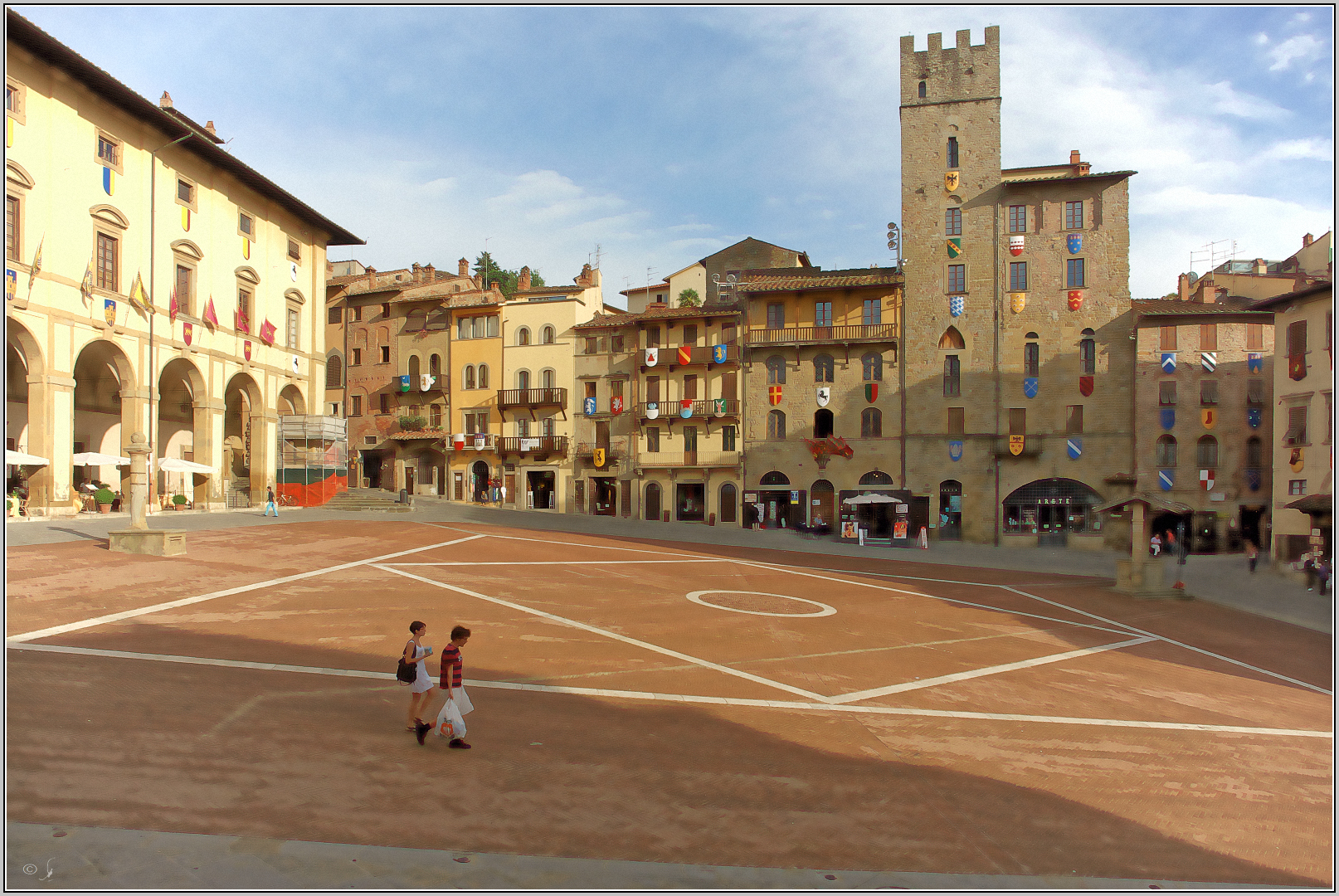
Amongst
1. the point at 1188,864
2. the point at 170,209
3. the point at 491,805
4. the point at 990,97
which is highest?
the point at 990,97

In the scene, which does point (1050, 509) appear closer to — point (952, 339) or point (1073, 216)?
point (952, 339)

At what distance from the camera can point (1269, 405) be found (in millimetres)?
40938

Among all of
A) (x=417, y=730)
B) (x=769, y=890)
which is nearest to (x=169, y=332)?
(x=417, y=730)

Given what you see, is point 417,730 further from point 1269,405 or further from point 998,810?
point 1269,405

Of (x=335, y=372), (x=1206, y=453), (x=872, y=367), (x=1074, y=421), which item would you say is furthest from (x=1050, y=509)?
(x=335, y=372)

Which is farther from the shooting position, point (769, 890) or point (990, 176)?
point (990, 176)

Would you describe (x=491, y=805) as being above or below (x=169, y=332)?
below

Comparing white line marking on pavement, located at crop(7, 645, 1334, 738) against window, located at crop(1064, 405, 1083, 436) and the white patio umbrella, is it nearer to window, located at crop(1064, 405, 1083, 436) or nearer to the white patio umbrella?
the white patio umbrella

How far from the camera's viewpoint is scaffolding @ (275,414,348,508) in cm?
→ 4200

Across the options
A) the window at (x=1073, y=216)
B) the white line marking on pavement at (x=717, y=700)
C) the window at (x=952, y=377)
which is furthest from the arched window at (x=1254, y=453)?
the white line marking on pavement at (x=717, y=700)

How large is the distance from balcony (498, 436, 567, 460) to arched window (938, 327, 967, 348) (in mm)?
23580

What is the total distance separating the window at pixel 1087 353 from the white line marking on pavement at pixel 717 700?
35217 millimetres

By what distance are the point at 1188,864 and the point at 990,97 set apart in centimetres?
4597

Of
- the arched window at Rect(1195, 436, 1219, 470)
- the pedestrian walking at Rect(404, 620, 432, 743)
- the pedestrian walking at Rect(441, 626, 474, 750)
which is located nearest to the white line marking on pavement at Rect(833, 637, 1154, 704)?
the pedestrian walking at Rect(441, 626, 474, 750)
